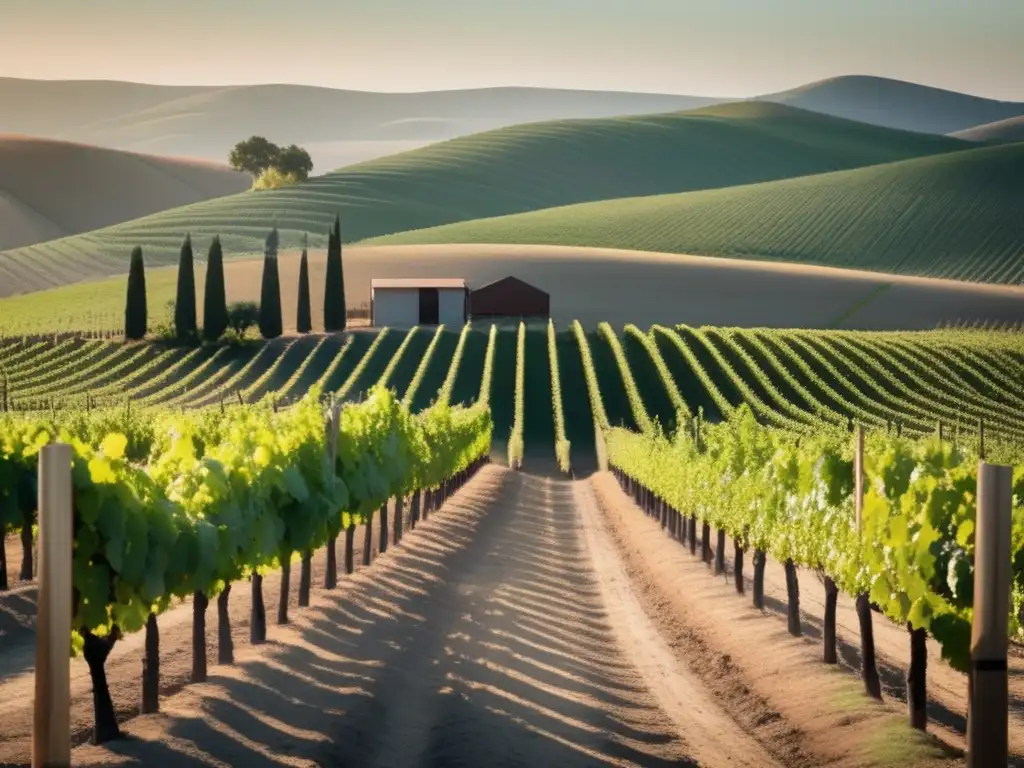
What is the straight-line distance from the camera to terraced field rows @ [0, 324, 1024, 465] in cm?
8669

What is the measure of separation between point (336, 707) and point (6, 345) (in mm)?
92279

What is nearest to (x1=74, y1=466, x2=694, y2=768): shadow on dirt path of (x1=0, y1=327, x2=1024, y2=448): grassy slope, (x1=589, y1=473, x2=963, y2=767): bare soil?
(x1=589, y1=473, x2=963, y2=767): bare soil

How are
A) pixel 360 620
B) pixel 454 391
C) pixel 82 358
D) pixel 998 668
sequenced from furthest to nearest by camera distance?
1. pixel 82 358
2. pixel 454 391
3. pixel 360 620
4. pixel 998 668

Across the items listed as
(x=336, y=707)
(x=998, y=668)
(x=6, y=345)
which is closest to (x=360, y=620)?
(x=336, y=707)

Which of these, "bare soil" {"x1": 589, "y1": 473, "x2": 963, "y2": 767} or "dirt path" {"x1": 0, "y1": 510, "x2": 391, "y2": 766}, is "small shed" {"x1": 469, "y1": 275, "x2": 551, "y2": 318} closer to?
"bare soil" {"x1": 589, "y1": 473, "x2": 963, "y2": 767}

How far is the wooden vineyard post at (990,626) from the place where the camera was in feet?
43.5

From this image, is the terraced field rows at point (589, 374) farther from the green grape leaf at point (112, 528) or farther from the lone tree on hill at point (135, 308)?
the green grape leaf at point (112, 528)

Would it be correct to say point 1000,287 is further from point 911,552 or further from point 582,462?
point 911,552

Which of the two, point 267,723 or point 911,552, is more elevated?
point 911,552

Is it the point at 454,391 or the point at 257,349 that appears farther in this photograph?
the point at 257,349

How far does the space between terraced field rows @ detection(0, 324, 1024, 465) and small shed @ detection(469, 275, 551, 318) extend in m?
8.94

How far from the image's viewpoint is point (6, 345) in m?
108

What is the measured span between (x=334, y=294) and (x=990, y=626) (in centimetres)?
9848

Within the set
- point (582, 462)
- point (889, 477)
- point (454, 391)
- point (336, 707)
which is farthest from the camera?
point (454, 391)
